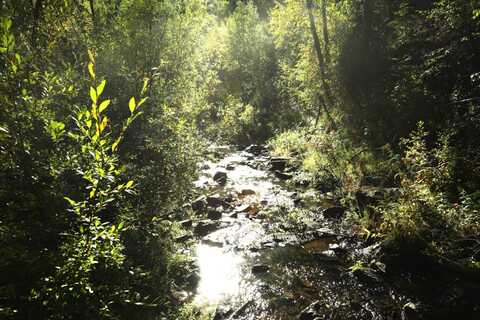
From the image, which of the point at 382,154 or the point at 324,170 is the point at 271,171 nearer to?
the point at 324,170

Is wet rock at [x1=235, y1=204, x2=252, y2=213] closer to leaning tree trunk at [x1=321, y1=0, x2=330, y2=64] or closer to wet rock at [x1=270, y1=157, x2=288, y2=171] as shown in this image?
wet rock at [x1=270, y1=157, x2=288, y2=171]

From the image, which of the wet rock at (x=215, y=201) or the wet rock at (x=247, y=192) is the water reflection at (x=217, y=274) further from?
the wet rock at (x=247, y=192)

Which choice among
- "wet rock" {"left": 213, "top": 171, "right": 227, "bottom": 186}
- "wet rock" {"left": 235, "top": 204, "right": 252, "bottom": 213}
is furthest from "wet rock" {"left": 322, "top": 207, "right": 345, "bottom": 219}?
"wet rock" {"left": 213, "top": 171, "right": 227, "bottom": 186}

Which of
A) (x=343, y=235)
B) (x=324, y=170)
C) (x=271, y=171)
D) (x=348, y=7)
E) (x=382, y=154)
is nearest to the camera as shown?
(x=343, y=235)

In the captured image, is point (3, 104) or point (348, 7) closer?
point (3, 104)

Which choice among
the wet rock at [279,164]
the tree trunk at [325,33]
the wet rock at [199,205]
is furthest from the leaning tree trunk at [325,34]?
the wet rock at [199,205]

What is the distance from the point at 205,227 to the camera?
11391 mm

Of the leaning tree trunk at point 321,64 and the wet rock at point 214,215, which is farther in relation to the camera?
the leaning tree trunk at point 321,64

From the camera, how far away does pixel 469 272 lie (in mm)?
7027

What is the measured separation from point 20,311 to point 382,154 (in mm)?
13483

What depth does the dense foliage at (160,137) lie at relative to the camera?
2.86 m

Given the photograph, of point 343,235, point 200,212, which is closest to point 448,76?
point 343,235

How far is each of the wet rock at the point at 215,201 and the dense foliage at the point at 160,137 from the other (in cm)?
401

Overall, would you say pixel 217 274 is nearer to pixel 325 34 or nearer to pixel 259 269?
pixel 259 269
